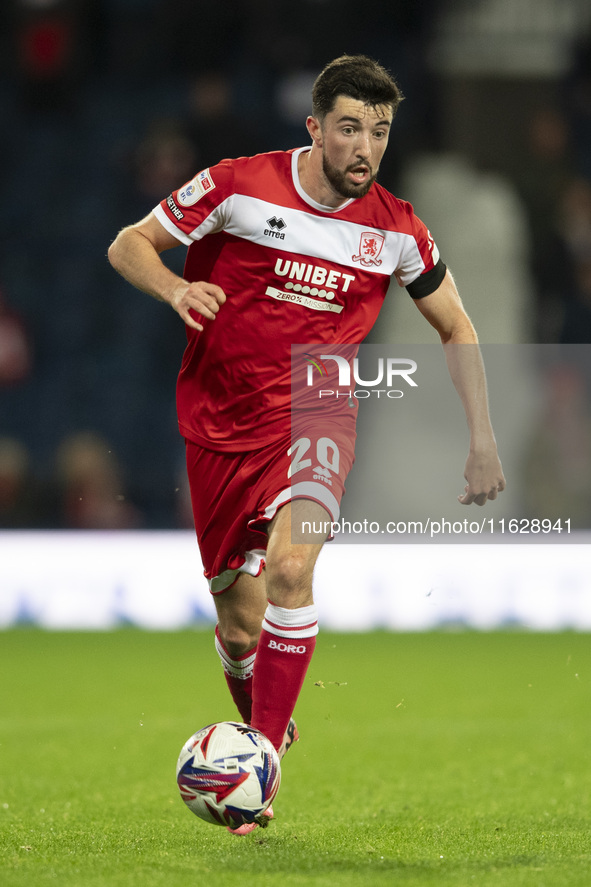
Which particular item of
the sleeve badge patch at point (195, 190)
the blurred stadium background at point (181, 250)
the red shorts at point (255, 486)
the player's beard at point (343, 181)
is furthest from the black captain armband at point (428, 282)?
the blurred stadium background at point (181, 250)

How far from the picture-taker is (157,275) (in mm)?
3945

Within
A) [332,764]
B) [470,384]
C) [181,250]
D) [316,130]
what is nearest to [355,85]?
[316,130]

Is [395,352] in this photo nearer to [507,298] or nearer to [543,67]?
[507,298]

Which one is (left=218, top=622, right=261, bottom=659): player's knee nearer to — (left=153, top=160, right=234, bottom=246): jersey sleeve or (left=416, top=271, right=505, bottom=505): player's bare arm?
(left=416, top=271, right=505, bottom=505): player's bare arm

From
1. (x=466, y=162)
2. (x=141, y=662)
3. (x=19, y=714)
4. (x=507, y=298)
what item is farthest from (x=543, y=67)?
(x=19, y=714)

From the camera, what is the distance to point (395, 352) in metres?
10.6

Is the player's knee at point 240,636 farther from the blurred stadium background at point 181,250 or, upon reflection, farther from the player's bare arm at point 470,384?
the blurred stadium background at point 181,250

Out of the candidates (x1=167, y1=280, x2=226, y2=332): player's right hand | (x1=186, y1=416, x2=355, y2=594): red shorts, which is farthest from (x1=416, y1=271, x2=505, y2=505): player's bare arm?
(x1=167, y1=280, x2=226, y2=332): player's right hand

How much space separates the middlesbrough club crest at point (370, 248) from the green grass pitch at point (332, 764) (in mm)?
1397

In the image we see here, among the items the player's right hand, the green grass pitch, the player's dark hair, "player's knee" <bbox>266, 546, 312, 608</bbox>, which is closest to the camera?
the green grass pitch

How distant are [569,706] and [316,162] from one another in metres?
3.83

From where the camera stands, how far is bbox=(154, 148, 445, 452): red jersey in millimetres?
4215

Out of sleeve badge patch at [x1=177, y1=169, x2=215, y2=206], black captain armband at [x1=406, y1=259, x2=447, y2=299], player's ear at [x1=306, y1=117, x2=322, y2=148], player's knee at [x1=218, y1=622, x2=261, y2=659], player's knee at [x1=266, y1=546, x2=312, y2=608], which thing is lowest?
player's knee at [x1=218, y1=622, x2=261, y2=659]

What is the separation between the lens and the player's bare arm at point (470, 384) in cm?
428
